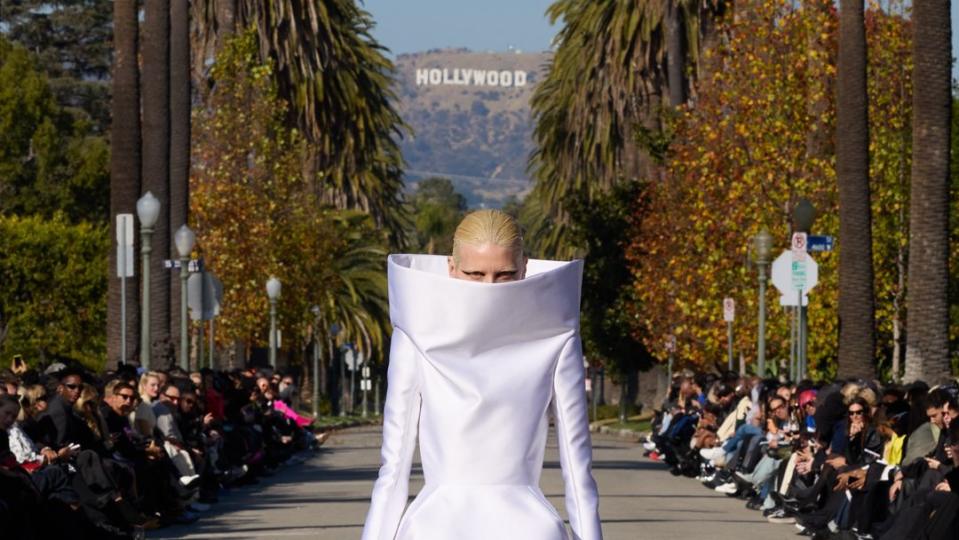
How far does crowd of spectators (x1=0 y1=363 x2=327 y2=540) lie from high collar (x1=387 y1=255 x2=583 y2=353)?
9.77 metres

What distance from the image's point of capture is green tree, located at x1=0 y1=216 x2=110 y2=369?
2817 inches

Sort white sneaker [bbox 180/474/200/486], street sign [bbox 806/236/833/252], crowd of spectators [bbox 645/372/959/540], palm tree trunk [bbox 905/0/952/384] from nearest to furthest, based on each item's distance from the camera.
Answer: crowd of spectators [bbox 645/372/959/540] < white sneaker [bbox 180/474/200/486] < palm tree trunk [bbox 905/0/952/384] < street sign [bbox 806/236/833/252]

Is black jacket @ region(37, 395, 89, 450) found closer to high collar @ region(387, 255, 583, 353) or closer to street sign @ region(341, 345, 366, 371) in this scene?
high collar @ region(387, 255, 583, 353)

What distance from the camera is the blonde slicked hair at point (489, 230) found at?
21.0ft

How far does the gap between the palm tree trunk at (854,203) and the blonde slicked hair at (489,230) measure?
82.6 feet

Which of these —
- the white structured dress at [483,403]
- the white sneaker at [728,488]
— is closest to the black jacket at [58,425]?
the white sneaker at [728,488]

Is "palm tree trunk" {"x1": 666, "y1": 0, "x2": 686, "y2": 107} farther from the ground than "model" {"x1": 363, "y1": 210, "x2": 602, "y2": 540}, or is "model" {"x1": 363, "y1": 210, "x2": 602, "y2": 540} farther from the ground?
"palm tree trunk" {"x1": 666, "y1": 0, "x2": 686, "y2": 107}

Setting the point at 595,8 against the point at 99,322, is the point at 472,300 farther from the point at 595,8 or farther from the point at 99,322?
the point at 99,322

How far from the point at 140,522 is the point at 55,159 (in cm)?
6400

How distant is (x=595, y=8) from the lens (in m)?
68.2

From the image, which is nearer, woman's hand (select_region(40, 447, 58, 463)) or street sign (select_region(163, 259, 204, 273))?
woman's hand (select_region(40, 447, 58, 463))

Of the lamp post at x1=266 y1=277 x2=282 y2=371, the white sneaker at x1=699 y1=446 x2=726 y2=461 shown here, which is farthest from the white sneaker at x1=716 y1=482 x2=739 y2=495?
the lamp post at x1=266 y1=277 x2=282 y2=371

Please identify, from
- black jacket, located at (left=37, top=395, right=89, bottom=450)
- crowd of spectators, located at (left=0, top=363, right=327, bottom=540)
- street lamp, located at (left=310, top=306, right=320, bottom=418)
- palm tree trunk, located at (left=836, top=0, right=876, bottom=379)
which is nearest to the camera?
crowd of spectators, located at (left=0, top=363, right=327, bottom=540)

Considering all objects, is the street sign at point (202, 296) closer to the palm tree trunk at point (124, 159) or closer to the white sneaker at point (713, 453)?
the palm tree trunk at point (124, 159)
